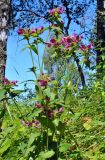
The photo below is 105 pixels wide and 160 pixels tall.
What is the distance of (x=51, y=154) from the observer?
2.61 m

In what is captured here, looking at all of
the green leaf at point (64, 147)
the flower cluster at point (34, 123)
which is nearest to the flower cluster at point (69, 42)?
the flower cluster at point (34, 123)

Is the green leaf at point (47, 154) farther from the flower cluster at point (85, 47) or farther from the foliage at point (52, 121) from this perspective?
the flower cluster at point (85, 47)

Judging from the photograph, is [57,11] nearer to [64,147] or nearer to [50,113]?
[50,113]

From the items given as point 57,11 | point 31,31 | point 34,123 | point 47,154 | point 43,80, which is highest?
point 57,11

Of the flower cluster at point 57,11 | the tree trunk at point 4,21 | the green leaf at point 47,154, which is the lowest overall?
the green leaf at point 47,154

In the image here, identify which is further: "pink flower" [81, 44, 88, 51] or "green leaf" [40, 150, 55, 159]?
"pink flower" [81, 44, 88, 51]

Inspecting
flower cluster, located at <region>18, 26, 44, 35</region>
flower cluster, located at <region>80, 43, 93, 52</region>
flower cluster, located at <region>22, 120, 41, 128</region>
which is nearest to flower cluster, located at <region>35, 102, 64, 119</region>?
flower cluster, located at <region>22, 120, 41, 128</region>

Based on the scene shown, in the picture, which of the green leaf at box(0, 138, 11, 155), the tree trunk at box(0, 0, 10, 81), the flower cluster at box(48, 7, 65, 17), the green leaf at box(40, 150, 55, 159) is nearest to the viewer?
the green leaf at box(40, 150, 55, 159)

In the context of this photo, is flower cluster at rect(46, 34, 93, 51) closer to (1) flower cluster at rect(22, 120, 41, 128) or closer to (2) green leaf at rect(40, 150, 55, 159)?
(1) flower cluster at rect(22, 120, 41, 128)

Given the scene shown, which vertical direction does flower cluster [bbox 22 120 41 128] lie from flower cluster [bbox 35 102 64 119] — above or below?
below

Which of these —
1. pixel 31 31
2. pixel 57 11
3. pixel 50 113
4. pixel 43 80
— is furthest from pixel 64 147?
pixel 57 11

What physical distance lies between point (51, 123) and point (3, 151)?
0.66 meters

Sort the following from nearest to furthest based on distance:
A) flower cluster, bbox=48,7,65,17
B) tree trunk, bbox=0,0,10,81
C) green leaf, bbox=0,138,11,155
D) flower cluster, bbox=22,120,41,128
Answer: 1. flower cluster, bbox=22,120,41,128
2. green leaf, bbox=0,138,11,155
3. flower cluster, bbox=48,7,65,17
4. tree trunk, bbox=0,0,10,81

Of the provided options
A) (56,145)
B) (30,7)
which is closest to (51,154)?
(56,145)
